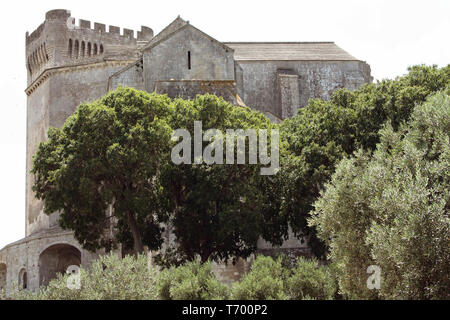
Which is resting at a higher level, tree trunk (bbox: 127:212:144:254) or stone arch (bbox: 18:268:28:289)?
tree trunk (bbox: 127:212:144:254)

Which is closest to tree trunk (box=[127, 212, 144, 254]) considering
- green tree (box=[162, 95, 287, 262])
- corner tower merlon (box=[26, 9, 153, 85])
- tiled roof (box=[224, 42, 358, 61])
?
green tree (box=[162, 95, 287, 262])

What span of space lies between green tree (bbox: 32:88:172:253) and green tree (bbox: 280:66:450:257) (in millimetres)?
5271

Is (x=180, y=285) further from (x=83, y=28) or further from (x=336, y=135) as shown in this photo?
(x=83, y=28)

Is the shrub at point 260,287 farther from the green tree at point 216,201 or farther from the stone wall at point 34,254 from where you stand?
the stone wall at point 34,254

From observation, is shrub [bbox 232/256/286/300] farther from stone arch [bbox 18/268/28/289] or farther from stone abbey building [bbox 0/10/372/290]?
stone arch [bbox 18/268/28/289]

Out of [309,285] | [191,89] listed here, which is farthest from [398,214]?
[191,89]

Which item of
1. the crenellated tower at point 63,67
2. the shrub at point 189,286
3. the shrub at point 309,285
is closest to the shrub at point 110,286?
the shrub at point 189,286

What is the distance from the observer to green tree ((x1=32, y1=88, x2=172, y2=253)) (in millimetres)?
27641

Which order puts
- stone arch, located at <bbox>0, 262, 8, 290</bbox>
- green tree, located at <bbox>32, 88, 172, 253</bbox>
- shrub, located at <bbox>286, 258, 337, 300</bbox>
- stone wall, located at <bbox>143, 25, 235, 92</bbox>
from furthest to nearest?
stone arch, located at <bbox>0, 262, 8, 290</bbox>, stone wall, located at <bbox>143, 25, 235, 92</bbox>, green tree, located at <bbox>32, 88, 172, 253</bbox>, shrub, located at <bbox>286, 258, 337, 300</bbox>

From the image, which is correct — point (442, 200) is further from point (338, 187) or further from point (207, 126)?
point (207, 126)

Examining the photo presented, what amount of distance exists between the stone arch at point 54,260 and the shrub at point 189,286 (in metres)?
23.2

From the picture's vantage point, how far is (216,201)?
2814cm

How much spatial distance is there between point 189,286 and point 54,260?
82.9 feet

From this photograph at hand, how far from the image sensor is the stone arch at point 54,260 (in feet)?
146
